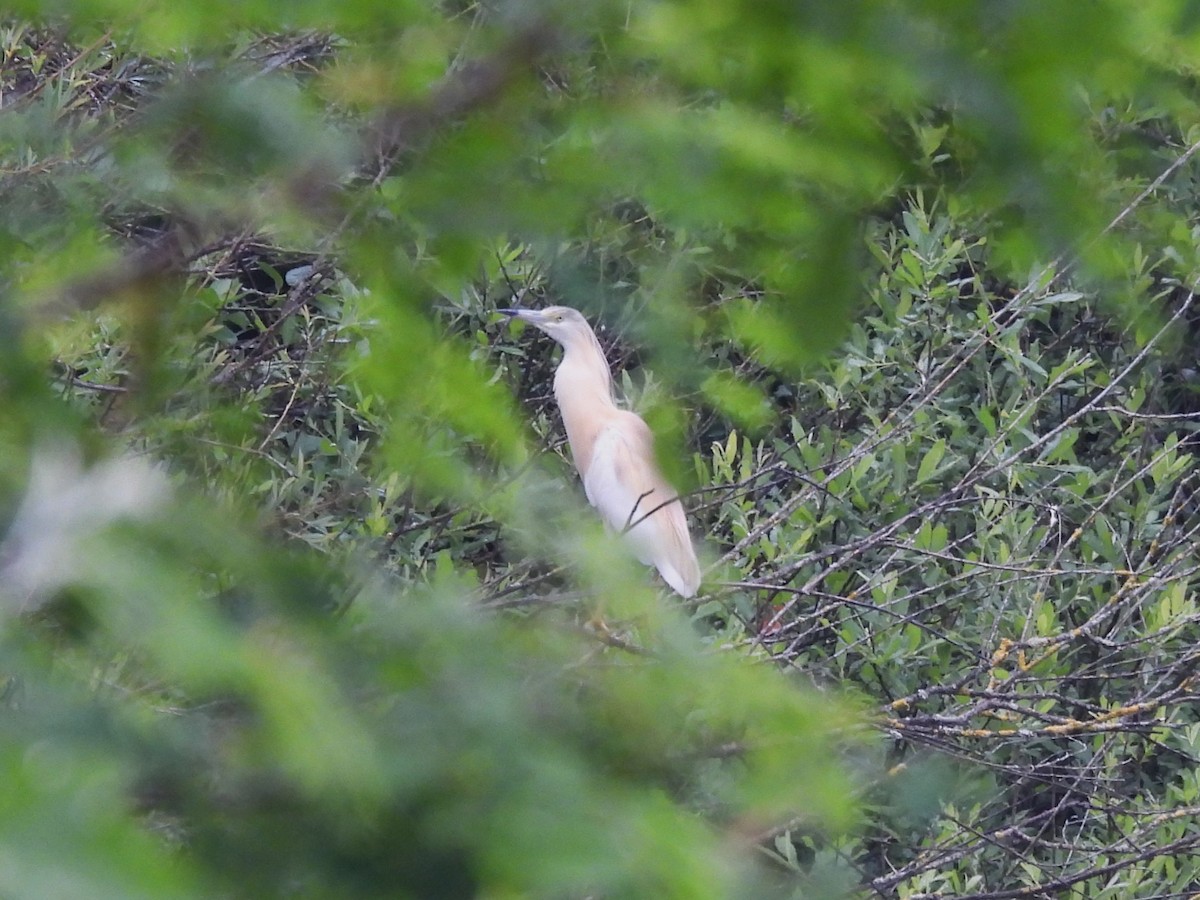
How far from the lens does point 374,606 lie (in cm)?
60

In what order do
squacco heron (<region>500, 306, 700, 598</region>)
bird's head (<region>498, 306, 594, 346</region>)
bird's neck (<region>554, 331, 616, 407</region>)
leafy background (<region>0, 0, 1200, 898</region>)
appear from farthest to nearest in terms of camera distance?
bird's neck (<region>554, 331, 616, 407</region>) → squacco heron (<region>500, 306, 700, 598</region>) → bird's head (<region>498, 306, 594, 346</region>) → leafy background (<region>0, 0, 1200, 898</region>)

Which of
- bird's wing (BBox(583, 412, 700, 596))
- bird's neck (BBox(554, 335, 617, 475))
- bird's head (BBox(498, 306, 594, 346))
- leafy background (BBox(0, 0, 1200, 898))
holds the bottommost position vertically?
bird's wing (BBox(583, 412, 700, 596))

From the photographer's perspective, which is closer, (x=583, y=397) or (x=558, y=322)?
(x=558, y=322)

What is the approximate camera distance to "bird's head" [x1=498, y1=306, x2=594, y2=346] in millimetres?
2787

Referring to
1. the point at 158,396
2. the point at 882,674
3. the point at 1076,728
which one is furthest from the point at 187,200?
the point at 882,674

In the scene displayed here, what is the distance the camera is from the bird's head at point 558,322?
2787 millimetres

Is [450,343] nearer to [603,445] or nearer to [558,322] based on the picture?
[558,322]

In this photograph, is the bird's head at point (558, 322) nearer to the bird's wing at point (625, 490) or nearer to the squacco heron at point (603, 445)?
the squacco heron at point (603, 445)

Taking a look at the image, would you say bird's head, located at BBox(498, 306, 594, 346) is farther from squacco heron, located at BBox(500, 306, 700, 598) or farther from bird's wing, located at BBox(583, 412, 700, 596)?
bird's wing, located at BBox(583, 412, 700, 596)

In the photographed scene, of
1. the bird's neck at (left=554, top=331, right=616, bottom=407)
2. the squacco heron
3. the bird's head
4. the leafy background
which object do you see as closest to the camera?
the leafy background

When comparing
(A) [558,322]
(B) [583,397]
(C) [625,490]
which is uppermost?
(A) [558,322]

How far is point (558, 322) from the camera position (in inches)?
124

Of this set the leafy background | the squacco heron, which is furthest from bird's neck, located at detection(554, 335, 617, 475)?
the leafy background

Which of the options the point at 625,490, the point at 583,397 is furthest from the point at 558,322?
the point at 625,490
